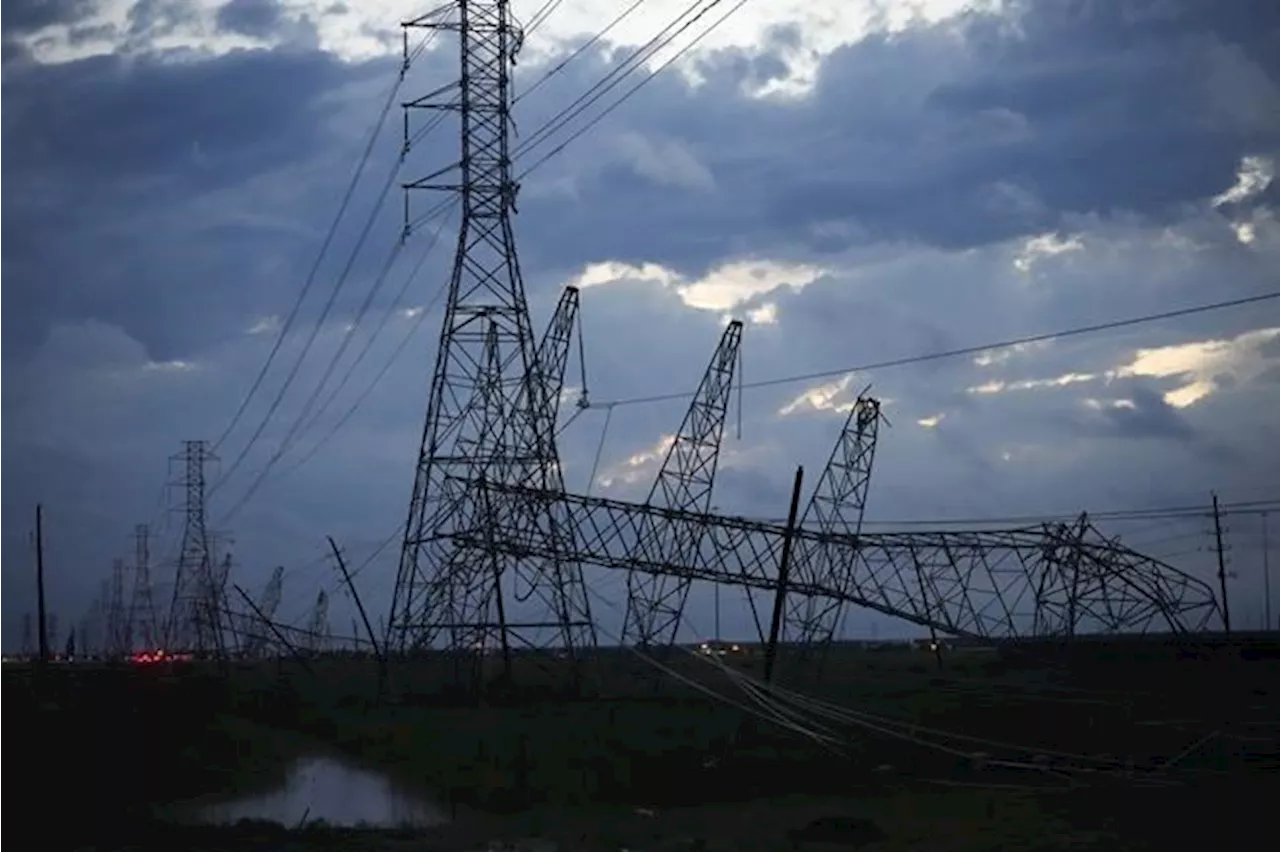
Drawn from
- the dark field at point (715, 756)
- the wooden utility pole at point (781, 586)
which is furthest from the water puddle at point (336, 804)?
the wooden utility pole at point (781, 586)

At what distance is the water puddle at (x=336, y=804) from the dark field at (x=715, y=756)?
941 millimetres

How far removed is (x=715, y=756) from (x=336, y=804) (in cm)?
1095

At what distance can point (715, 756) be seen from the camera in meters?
43.5

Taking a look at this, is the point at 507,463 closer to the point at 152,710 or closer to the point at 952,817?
→ the point at 152,710

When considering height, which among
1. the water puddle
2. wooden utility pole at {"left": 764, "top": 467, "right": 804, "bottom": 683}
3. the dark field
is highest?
wooden utility pole at {"left": 764, "top": 467, "right": 804, "bottom": 683}

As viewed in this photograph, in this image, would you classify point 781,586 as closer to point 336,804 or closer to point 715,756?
point 715,756

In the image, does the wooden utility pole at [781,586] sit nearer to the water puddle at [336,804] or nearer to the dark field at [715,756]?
the dark field at [715,756]

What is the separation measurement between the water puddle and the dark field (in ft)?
3.09

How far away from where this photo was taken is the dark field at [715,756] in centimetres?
3278

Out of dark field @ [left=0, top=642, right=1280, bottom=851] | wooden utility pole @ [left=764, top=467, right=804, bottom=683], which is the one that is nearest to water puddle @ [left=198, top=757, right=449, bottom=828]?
dark field @ [left=0, top=642, right=1280, bottom=851]

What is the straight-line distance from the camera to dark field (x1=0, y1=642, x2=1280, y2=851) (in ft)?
108

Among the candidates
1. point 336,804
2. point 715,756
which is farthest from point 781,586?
point 336,804

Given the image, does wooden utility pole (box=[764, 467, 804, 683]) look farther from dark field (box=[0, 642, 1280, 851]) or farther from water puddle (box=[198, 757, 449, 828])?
water puddle (box=[198, 757, 449, 828])

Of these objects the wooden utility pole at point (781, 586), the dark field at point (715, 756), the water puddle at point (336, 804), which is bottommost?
the water puddle at point (336, 804)
